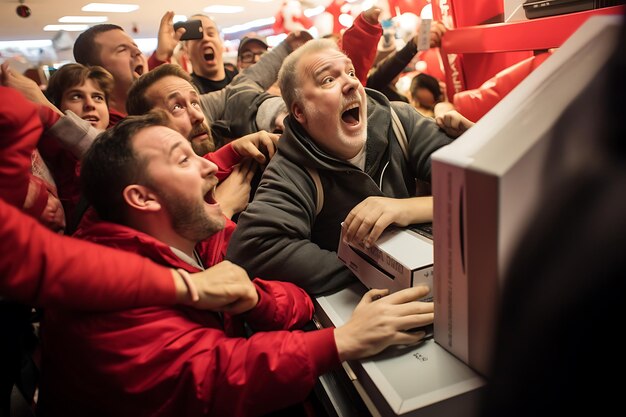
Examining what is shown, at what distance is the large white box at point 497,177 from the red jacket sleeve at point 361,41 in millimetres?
1364

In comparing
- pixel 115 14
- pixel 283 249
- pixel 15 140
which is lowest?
pixel 283 249

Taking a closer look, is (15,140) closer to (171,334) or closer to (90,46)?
(171,334)

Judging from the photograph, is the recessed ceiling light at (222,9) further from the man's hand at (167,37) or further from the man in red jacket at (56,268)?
the man in red jacket at (56,268)

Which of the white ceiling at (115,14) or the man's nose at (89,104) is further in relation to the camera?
the white ceiling at (115,14)

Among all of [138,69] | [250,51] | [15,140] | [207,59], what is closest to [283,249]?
[15,140]

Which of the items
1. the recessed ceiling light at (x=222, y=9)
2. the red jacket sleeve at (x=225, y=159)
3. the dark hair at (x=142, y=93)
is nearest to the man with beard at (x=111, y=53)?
the dark hair at (x=142, y=93)

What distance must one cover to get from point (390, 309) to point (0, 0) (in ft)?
6.74

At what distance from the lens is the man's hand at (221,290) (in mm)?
719

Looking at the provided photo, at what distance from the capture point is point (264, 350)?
729mm

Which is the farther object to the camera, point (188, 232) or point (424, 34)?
point (424, 34)

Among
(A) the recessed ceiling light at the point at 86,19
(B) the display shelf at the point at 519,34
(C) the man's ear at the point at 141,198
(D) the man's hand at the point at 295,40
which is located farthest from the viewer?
(A) the recessed ceiling light at the point at 86,19

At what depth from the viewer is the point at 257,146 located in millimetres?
1358

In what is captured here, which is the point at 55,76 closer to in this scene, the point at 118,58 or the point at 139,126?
the point at 118,58

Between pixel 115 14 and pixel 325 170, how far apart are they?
5077 millimetres
